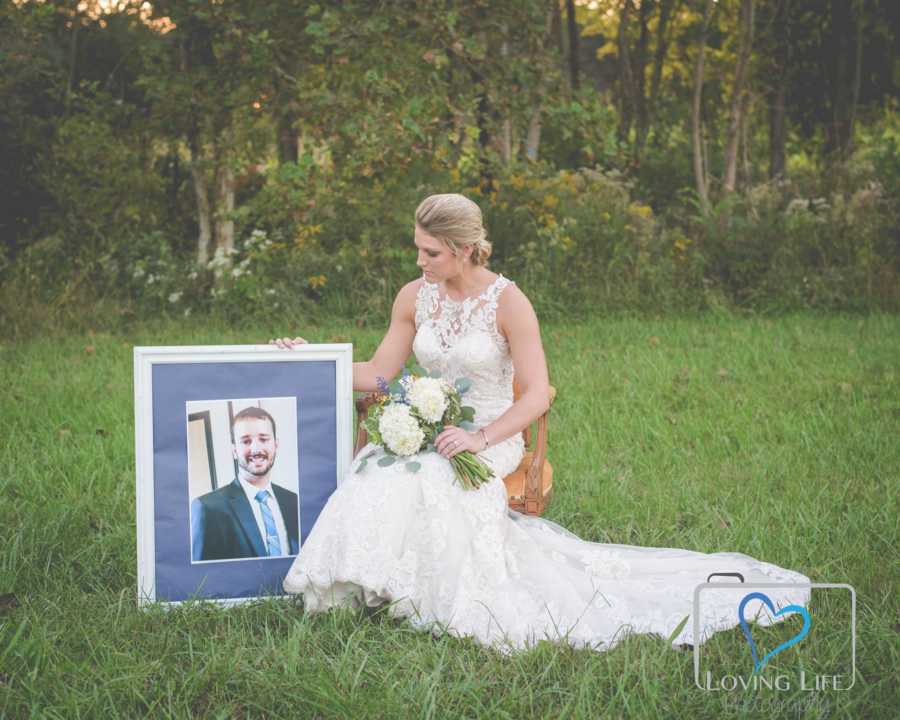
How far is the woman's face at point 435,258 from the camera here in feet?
12.7

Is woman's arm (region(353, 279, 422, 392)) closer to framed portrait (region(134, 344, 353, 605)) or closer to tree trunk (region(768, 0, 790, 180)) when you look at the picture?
framed portrait (region(134, 344, 353, 605))

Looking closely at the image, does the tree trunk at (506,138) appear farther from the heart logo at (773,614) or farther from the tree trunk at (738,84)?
the heart logo at (773,614)

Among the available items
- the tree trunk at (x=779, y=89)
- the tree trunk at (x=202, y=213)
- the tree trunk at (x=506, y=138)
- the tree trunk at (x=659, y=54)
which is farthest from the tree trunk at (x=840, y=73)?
the tree trunk at (x=202, y=213)

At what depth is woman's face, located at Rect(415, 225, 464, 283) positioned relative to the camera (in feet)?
12.7

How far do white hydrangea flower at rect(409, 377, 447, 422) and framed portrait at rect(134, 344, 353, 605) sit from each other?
37 centimetres

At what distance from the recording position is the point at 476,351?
4.09 meters

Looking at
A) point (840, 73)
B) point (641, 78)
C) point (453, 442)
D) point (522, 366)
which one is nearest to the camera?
point (453, 442)

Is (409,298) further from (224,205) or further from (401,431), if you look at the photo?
(224,205)

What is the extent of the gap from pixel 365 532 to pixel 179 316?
6747 millimetres

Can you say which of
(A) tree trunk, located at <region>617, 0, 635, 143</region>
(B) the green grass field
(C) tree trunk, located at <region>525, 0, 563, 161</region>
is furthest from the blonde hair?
(A) tree trunk, located at <region>617, 0, 635, 143</region>

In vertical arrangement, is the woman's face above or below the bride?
above

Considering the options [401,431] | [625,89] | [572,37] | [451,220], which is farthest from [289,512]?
[625,89]

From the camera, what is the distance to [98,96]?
1051 centimetres

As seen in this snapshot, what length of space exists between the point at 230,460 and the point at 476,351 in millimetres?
1140
